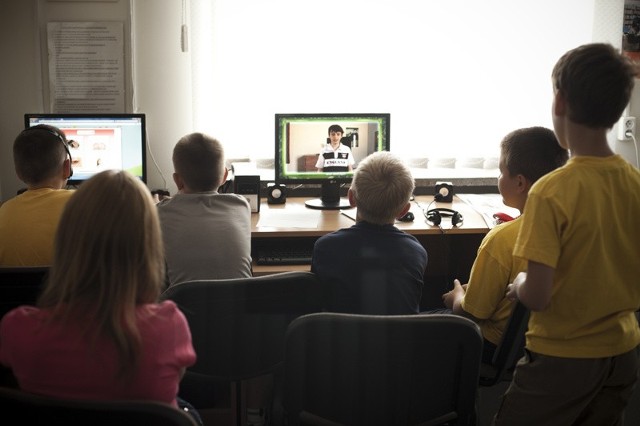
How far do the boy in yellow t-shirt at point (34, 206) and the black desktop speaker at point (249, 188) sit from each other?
0.95 metres

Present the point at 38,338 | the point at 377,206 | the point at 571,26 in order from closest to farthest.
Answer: the point at 38,338
the point at 377,206
the point at 571,26

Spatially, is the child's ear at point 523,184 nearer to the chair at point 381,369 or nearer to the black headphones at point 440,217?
the chair at point 381,369

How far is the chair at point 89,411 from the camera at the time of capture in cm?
107

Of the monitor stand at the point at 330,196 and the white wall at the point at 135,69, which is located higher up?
the white wall at the point at 135,69

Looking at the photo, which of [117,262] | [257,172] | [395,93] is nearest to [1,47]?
[257,172]

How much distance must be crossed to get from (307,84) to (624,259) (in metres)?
2.10

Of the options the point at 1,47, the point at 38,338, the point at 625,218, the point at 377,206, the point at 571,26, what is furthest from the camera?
the point at 571,26

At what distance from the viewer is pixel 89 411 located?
108cm

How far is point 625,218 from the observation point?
4.90 ft

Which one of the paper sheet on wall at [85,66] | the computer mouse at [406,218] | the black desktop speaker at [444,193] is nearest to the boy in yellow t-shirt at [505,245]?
the computer mouse at [406,218]

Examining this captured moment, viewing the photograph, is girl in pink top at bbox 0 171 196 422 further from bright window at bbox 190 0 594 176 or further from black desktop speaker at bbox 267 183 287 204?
bright window at bbox 190 0 594 176

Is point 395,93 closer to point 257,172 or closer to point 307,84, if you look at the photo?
point 307,84

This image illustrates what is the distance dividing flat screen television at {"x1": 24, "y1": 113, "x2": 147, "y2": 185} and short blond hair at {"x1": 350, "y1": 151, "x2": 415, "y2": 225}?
56.0 inches

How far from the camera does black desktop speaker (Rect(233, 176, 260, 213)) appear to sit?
3.05 meters
